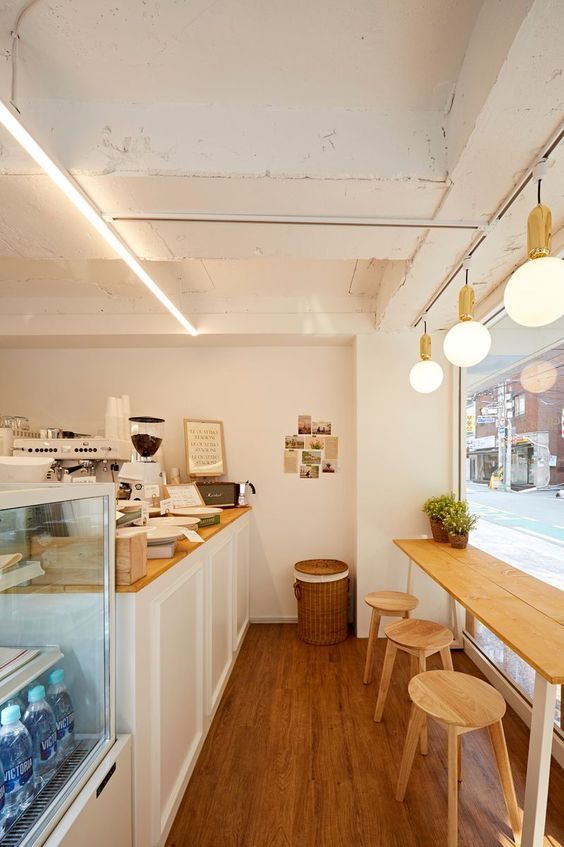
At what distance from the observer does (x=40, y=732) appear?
113 centimetres

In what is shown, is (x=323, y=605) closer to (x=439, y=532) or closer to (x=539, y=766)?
(x=439, y=532)

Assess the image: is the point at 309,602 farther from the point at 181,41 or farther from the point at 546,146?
the point at 181,41

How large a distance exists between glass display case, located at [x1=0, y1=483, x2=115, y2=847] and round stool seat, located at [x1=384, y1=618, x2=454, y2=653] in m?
1.35

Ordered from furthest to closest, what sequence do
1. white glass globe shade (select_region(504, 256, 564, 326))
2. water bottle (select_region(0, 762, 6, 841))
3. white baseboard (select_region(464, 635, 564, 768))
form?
1. white baseboard (select_region(464, 635, 564, 768))
2. white glass globe shade (select_region(504, 256, 564, 326))
3. water bottle (select_region(0, 762, 6, 841))

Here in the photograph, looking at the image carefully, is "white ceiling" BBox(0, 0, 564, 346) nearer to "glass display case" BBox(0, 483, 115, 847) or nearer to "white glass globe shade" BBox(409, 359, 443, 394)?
"white glass globe shade" BBox(409, 359, 443, 394)

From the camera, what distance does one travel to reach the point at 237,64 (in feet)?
4.32

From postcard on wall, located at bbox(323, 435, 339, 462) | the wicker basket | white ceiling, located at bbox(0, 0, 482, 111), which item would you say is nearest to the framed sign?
postcard on wall, located at bbox(323, 435, 339, 462)

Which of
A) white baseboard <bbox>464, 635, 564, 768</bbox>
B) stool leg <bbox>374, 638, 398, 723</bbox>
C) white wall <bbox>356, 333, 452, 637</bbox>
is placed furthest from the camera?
white wall <bbox>356, 333, 452, 637</bbox>

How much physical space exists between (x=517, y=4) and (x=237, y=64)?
0.76 meters

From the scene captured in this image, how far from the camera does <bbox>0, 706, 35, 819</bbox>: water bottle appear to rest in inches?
40.3

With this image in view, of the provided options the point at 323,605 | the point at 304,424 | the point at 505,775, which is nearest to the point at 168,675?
the point at 505,775

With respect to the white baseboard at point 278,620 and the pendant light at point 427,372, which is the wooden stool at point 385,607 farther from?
the pendant light at point 427,372

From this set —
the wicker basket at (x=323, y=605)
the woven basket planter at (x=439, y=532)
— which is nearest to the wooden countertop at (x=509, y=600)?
Answer: the woven basket planter at (x=439, y=532)

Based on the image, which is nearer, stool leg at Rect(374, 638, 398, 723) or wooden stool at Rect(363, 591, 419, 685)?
stool leg at Rect(374, 638, 398, 723)
